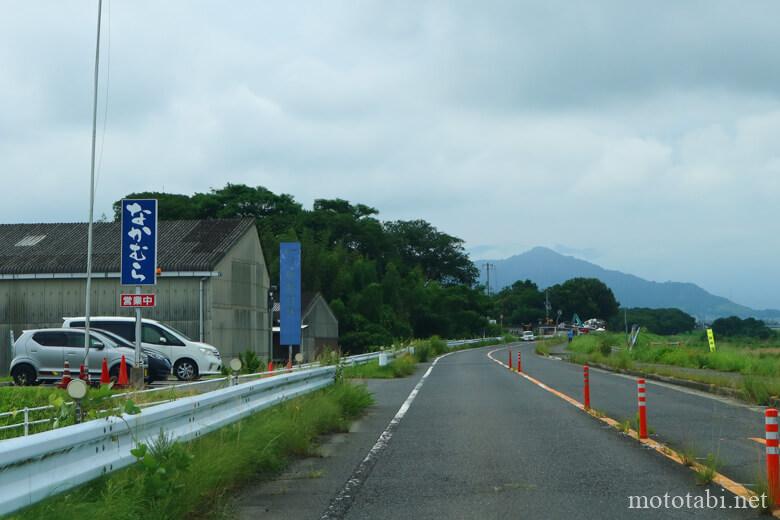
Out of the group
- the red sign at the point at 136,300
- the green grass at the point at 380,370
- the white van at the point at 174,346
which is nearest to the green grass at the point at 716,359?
the green grass at the point at 380,370

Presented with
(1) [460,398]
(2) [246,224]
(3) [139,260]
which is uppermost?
(2) [246,224]

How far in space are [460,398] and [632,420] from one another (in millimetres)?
5806

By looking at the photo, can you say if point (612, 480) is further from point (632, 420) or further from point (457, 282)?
point (457, 282)

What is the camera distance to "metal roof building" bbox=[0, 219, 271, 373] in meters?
39.2

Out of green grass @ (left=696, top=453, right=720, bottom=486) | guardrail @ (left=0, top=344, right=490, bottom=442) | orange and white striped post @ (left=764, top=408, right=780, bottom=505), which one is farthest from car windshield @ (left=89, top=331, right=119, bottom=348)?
orange and white striped post @ (left=764, top=408, right=780, bottom=505)

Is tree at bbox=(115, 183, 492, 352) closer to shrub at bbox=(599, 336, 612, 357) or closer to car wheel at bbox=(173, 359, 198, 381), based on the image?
shrub at bbox=(599, 336, 612, 357)

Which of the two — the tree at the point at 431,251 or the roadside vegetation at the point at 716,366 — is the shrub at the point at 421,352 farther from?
the tree at the point at 431,251

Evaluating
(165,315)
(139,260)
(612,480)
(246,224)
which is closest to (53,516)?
(612,480)

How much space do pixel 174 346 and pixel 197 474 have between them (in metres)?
19.6

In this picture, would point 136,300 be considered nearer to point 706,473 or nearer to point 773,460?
point 706,473

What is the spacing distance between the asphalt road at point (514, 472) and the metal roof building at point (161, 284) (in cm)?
2627

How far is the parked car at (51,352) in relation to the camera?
2341 cm

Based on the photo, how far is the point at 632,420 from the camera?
530 inches

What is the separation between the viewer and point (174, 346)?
2602 cm
